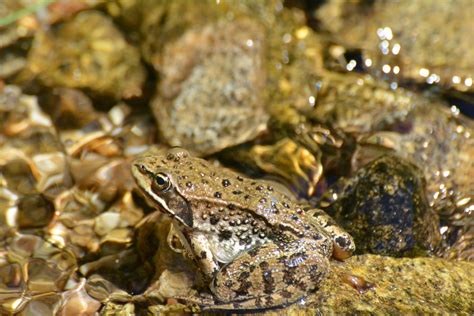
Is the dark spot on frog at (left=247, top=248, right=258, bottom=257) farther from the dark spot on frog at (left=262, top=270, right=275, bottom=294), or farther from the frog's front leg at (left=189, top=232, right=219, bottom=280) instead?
the frog's front leg at (left=189, top=232, right=219, bottom=280)

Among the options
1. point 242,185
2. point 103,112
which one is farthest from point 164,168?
point 103,112

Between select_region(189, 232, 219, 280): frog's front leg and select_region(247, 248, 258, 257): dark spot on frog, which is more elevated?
select_region(247, 248, 258, 257): dark spot on frog

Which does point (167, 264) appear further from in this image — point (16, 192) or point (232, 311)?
point (16, 192)

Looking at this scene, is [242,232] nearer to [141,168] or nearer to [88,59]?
[141,168]

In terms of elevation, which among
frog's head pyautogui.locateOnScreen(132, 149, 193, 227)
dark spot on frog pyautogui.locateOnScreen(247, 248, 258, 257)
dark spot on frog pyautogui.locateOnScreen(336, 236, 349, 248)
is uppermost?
frog's head pyautogui.locateOnScreen(132, 149, 193, 227)

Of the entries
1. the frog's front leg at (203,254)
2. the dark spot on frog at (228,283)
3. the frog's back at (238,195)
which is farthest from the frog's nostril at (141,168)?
the dark spot on frog at (228,283)

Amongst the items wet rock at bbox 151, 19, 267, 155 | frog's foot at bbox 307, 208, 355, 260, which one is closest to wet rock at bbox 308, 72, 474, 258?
wet rock at bbox 151, 19, 267, 155

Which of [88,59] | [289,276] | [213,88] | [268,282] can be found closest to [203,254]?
[268,282]
